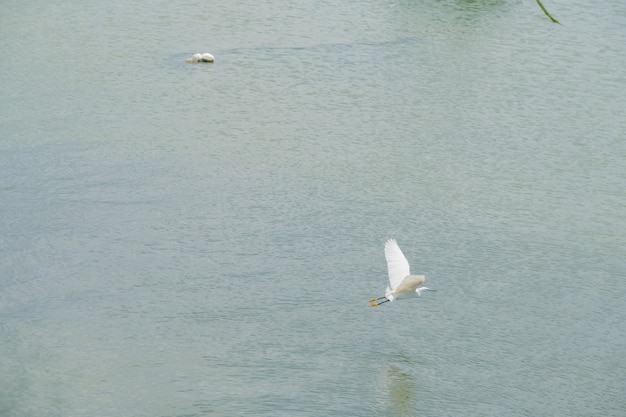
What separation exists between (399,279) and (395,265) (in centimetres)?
9

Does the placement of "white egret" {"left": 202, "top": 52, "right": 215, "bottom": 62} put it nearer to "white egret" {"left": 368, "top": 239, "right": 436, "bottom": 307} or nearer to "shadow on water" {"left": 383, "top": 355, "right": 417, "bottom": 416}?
"white egret" {"left": 368, "top": 239, "right": 436, "bottom": 307}

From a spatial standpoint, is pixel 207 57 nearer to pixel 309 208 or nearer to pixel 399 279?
pixel 309 208

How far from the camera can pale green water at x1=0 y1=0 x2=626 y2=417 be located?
3.92m

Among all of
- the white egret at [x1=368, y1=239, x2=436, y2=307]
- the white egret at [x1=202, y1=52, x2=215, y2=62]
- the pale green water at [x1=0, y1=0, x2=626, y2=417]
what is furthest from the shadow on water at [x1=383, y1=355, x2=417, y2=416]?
the white egret at [x1=202, y1=52, x2=215, y2=62]

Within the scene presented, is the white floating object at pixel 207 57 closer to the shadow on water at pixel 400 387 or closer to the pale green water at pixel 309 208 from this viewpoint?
the pale green water at pixel 309 208

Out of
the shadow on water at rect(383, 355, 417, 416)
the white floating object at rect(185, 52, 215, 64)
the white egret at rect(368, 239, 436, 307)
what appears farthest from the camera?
the white floating object at rect(185, 52, 215, 64)

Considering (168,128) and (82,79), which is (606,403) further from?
(82,79)

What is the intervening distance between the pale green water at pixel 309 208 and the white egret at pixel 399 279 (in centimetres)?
28

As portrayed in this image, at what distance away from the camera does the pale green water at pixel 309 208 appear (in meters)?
3.92

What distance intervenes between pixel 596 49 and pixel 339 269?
3329 millimetres

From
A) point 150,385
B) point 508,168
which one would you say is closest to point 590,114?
point 508,168

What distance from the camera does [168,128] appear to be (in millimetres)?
5988

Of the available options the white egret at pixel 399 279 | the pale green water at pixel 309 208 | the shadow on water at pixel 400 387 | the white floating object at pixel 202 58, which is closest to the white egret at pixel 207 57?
the white floating object at pixel 202 58

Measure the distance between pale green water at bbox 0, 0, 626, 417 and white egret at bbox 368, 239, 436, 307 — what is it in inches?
10.9
